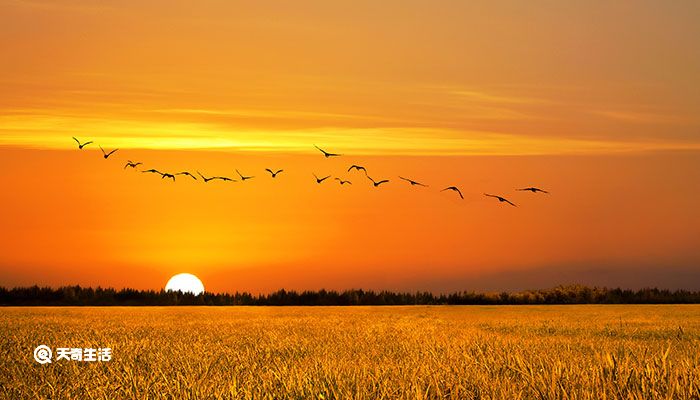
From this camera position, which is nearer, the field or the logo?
the field

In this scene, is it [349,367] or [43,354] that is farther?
[43,354]

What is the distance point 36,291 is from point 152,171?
2744cm

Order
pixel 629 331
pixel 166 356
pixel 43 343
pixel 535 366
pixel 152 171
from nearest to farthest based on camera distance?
pixel 535 366
pixel 166 356
pixel 43 343
pixel 152 171
pixel 629 331

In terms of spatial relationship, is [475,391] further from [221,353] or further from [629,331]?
[629,331]

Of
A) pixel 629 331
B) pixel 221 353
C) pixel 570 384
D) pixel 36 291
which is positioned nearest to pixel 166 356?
pixel 221 353

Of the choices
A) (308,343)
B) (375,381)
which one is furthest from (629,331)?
(375,381)

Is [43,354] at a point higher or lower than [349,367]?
higher

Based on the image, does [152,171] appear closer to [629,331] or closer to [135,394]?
[135,394]

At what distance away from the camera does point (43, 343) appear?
43.4 ft

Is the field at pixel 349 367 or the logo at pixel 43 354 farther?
the logo at pixel 43 354

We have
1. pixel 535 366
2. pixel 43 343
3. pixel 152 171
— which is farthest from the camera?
pixel 152 171

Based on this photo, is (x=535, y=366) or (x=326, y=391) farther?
(x=535, y=366)

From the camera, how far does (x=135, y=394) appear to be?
299 inches

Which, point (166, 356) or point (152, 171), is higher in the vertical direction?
point (152, 171)
